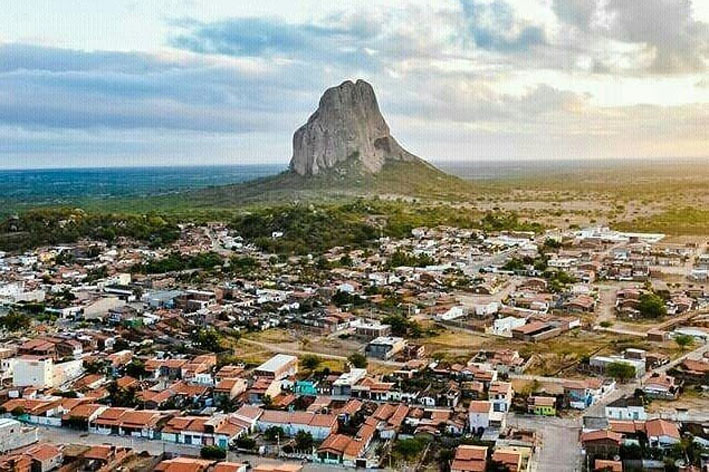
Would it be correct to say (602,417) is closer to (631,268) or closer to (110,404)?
(110,404)

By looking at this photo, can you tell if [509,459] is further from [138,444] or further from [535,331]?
[535,331]

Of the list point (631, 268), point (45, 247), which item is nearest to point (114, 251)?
point (45, 247)

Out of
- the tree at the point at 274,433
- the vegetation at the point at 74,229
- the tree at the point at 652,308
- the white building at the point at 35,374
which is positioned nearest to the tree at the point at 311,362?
the tree at the point at 274,433

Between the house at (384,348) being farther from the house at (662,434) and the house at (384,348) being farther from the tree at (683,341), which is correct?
the house at (662,434)

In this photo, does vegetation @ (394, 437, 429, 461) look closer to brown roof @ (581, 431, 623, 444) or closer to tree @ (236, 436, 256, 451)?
tree @ (236, 436, 256, 451)

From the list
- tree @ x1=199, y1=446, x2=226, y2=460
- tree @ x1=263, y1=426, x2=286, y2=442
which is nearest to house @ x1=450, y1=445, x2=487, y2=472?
tree @ x1=263, y1=426, x2=286, y2=442

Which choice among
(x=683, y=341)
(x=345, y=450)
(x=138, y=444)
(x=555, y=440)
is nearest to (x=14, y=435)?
(x=138, y=444)

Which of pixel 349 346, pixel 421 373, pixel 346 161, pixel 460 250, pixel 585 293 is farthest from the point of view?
pixel 346 161
